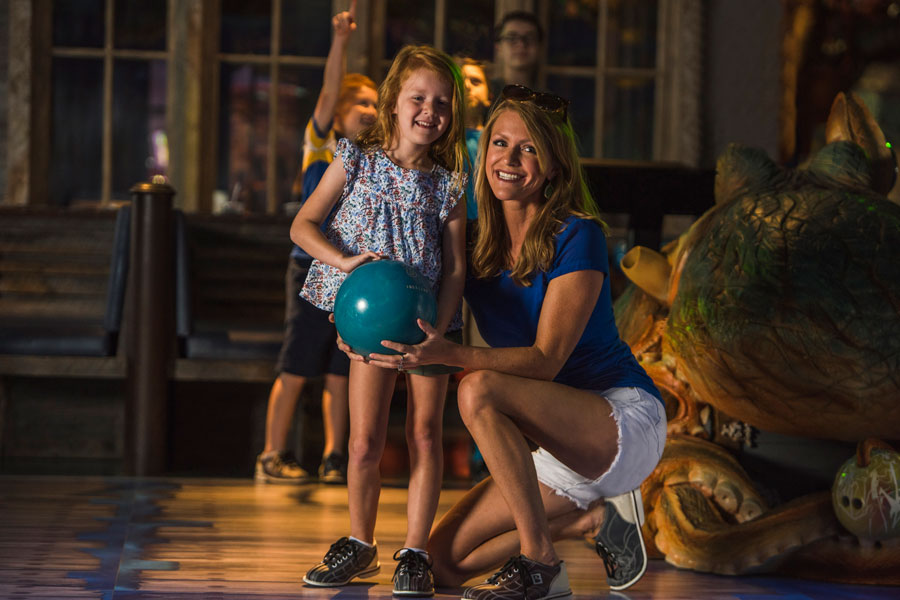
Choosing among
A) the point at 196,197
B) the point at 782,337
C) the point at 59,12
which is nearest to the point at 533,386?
the point at 782,337

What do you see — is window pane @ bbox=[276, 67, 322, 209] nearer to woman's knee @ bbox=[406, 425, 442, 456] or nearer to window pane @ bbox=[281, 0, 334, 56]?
window pane @ bbox=[281, 0, 334, 56]

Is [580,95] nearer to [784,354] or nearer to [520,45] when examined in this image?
[520,45]

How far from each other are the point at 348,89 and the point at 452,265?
1500 millimetres

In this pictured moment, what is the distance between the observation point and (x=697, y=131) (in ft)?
20.1

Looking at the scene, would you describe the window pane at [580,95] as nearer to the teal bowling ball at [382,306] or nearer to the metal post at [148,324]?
the metal post at [148,324]

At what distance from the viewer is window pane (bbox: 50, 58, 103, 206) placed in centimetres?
596

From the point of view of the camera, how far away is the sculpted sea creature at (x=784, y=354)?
8.49 feet

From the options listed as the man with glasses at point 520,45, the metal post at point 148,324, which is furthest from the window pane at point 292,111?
the man with glasses at point 520,45

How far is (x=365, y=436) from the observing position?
2.48 meters

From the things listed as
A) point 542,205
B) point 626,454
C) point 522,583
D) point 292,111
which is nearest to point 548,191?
point 542,205

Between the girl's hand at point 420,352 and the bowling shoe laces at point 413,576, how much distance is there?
457mm

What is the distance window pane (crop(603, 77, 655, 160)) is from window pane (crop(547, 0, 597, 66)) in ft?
0.70

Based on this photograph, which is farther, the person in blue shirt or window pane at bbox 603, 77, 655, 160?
window pane at bbox 603, 77, 655, 160

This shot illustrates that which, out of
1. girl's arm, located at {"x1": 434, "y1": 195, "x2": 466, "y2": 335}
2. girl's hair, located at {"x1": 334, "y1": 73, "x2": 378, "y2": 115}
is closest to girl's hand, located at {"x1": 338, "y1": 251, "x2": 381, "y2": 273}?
girl's arm, located at {"x1": 434, "y1": 195, "x2": 466, "y2": 335}
